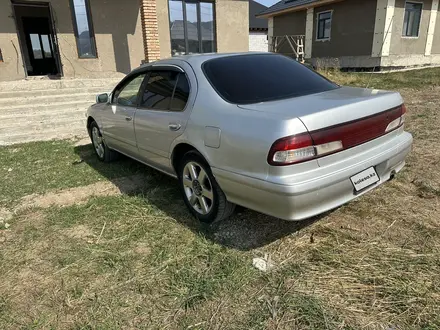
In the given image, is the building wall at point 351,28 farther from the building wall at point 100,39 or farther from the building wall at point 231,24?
the building wall at point 100,39

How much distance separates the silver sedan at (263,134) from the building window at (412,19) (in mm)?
16441

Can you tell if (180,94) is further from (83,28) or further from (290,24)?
(290,24)

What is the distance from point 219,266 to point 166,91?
185cm

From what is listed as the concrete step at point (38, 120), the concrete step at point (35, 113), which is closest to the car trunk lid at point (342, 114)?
the concrete step at point (38, 120)

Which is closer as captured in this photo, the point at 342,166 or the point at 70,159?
the point at 342,166

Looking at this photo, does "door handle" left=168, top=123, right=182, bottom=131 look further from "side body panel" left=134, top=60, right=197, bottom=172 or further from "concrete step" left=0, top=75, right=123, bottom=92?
"concrete step" left=0, top=75, right=123, bottom=92

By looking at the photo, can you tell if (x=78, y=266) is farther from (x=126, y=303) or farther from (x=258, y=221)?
(x=258, y=221)

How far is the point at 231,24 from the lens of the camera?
11.8m

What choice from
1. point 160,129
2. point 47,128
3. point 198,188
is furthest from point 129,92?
point 47,128

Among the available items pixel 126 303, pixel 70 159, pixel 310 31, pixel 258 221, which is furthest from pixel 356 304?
pixel 310 31

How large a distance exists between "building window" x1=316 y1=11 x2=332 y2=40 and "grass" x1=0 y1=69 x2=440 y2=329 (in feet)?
54.2

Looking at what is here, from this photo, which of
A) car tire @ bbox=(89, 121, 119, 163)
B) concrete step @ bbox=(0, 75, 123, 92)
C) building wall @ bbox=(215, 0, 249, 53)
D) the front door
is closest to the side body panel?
car tire @ bbox=(89, 121, 119, 163)

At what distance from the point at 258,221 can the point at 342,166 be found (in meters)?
1.04

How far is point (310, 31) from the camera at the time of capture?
19484 mm
